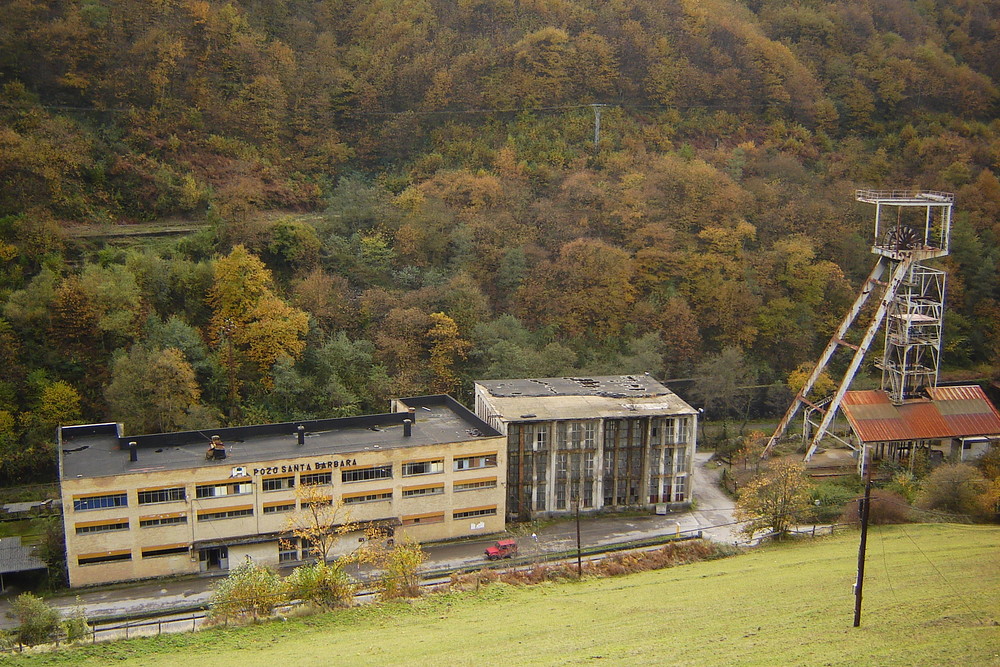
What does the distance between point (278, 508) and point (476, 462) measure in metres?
8.11

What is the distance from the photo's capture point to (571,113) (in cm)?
6700

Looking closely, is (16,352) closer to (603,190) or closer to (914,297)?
(603,190)

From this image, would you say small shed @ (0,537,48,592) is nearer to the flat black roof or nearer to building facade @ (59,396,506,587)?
building facade @ (59,396,506,587)

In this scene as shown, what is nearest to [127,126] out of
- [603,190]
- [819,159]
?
[603,190]

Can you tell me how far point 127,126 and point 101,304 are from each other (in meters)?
17.0

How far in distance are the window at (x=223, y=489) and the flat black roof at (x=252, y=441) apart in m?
0.47

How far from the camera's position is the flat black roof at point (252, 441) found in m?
34.8

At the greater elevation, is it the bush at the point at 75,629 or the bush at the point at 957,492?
the bush at the point at 957,492

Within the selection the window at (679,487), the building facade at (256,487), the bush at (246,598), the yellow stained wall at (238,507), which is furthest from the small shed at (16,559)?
the window at (679,487)

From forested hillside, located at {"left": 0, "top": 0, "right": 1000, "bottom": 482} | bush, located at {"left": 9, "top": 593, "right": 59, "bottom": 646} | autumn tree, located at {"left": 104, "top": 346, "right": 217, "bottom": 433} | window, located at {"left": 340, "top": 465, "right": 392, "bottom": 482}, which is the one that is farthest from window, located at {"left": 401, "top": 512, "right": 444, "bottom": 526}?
bush, located at {"left": 9, "top": 593, "right": 59, "bottom": 646}

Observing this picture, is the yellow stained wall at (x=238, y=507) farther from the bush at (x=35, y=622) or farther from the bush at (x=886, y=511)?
the bush at (x=886, y=511)

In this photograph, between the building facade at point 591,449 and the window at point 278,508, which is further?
the building facade at point 591,449

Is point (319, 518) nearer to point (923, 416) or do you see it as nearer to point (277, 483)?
point (277, 483)

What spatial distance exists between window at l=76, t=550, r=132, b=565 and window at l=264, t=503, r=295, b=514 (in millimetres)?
5075
